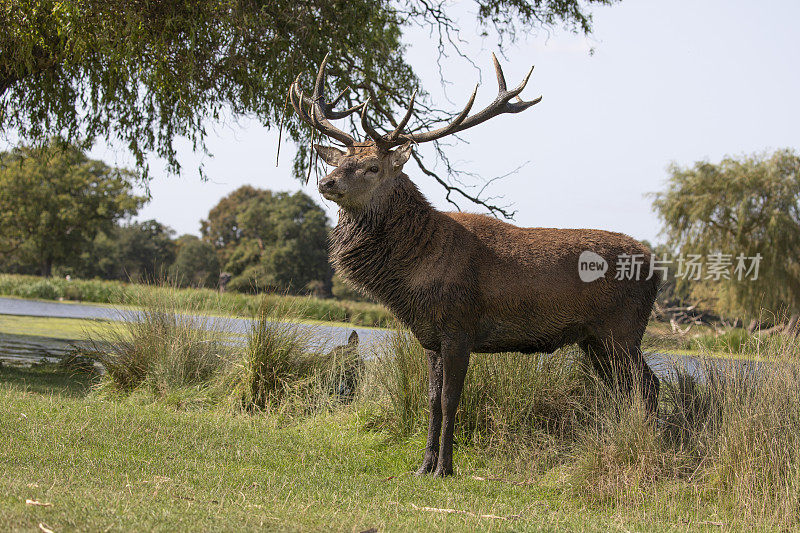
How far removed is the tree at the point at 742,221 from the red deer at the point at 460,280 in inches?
754

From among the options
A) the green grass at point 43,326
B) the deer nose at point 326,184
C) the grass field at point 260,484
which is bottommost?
the green grass at point 43,326

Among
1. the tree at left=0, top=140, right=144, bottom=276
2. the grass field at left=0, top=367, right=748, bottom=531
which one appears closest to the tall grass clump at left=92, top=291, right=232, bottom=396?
the grass field at left=0, top=367, right=748, bottom=531

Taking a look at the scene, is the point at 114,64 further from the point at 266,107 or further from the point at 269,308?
the point at 269,308

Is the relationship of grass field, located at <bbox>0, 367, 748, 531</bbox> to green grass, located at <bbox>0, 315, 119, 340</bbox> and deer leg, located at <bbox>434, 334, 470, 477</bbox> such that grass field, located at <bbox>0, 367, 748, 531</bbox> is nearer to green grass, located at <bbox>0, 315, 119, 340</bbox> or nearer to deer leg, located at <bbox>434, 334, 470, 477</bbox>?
deer leg, located at <bbox>434, 334, 470, 477</bbox>

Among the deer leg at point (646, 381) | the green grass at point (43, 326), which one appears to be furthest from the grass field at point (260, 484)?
the green grass at point (43, 326)

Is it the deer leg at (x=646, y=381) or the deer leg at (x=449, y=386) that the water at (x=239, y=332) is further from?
the deer leg at (x=449, y=386)

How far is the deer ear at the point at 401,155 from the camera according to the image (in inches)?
218

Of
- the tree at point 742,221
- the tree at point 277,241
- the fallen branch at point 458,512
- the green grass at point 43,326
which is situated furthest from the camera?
the tree at point 277,241

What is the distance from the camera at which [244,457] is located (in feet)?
18.6

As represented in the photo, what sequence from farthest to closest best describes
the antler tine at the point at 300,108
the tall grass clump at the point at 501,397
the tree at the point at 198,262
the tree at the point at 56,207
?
the tree at the point at 198,262, the tree at the point at 56,207, the tall grass clump at the point at 501,397, the antler tine at the point at 300,108

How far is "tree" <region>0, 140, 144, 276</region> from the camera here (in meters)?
39.9

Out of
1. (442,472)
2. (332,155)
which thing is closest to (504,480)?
(442,472)

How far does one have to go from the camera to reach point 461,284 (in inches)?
215

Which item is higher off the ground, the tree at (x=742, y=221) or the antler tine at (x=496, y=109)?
the tree at (x=742, y=221)
